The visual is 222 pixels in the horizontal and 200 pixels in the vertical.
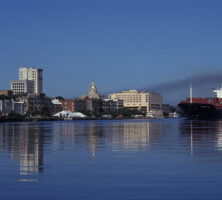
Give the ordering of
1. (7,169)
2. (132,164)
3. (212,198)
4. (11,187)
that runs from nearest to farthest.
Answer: (212,198) < (11,187) < (7,169) < (132,164)

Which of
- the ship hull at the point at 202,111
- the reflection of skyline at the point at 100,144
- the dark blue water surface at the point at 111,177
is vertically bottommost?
the dark blue water surface at the point at 111,177

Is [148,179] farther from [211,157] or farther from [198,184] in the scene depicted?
[211,157]

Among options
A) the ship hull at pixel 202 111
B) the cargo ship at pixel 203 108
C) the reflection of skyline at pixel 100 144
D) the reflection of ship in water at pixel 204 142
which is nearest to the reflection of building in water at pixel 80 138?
the reflection of skyline at pixel 100 144

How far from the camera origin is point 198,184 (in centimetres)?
1316

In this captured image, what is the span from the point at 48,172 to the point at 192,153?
27.4 ft

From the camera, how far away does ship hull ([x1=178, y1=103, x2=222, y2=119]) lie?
12062cm

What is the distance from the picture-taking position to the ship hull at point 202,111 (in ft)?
396

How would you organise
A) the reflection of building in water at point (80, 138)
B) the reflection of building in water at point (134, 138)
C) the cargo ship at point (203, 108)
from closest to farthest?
the reflection of building in water at point (134, 138)
the reflection of building in water at point (80, 138)
the cargo ship at point (203, 108)

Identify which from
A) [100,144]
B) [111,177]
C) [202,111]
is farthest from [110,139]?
[202,111]

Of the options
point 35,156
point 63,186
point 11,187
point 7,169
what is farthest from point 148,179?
point 35,156

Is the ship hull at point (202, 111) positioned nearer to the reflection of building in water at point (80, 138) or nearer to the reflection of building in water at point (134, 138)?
the reflection of building in water at point (80, 138)

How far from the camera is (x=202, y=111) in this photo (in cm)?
12375

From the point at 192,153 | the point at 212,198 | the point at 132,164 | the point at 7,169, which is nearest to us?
the point at 212,198

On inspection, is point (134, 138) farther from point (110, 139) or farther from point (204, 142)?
point (204, 142)
